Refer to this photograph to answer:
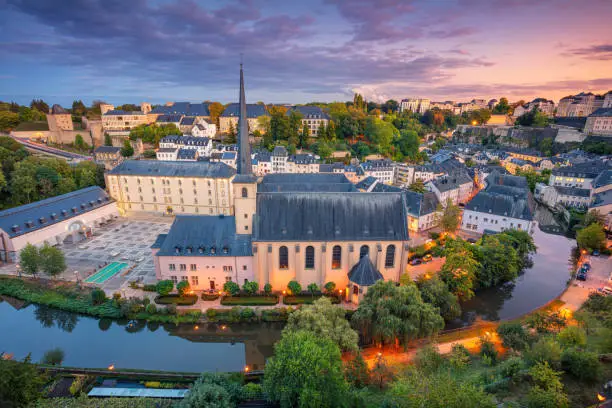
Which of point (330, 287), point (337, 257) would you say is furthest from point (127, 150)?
point (330, 287)

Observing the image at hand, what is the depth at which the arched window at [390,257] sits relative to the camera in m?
39.2

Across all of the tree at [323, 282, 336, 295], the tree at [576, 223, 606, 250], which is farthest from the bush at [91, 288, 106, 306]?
the tree at [576, 223, 606, 250]

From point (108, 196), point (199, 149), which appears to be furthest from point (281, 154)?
point (108, 196)

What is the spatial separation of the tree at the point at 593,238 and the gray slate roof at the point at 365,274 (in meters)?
40.3

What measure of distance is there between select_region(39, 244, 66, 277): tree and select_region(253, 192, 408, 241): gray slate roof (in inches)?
1062

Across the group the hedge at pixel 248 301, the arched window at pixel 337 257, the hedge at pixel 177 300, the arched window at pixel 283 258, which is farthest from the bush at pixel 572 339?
A: the hedge at pixel 177 300

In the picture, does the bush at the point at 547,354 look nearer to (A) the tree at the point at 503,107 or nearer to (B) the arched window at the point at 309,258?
(B) the arched window at the point at 309,258

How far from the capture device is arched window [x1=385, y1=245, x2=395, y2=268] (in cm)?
3925

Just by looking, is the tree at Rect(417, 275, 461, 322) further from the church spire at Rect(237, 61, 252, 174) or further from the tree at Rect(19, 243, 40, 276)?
the tree at Rect(19, 243, 40, 276)

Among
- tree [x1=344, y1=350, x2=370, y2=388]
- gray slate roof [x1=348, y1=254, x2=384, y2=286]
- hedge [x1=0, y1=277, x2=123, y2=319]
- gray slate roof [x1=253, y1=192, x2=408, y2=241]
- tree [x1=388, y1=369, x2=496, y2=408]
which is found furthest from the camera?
gray slate roof [x1=253, y1=192, x2=408, y2=241]

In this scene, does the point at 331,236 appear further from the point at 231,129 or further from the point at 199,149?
the point at 231,129

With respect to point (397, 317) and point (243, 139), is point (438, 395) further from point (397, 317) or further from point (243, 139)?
point (243, 139)

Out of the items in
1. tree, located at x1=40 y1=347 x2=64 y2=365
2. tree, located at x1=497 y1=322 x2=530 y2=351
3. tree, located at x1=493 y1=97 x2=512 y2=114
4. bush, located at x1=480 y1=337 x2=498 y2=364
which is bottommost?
tree, located at x1=40 y1=347 x2=64 y2=365

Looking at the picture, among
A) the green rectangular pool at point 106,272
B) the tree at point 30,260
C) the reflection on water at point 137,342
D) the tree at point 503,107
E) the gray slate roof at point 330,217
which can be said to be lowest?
the reflection on water at point 137,342
